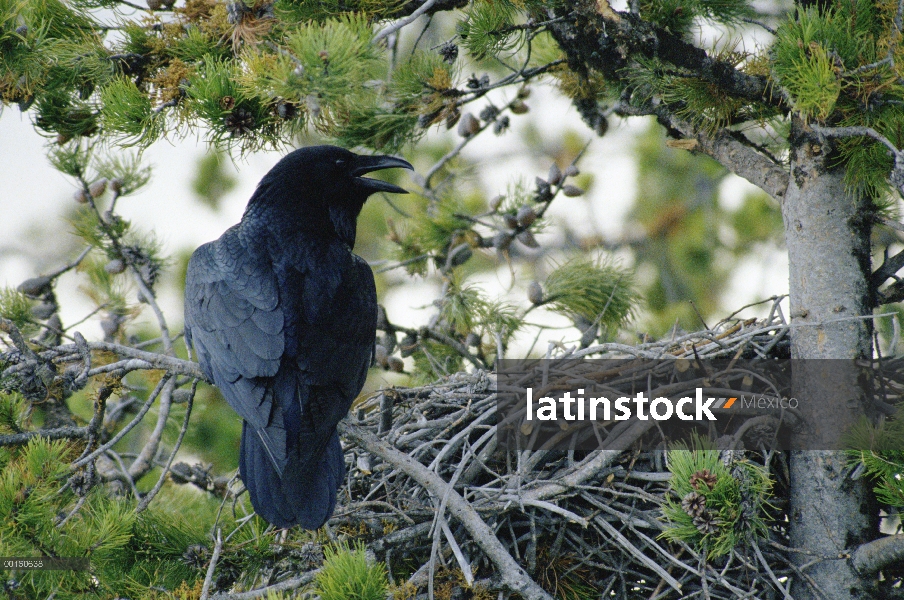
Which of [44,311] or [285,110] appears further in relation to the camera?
[44,311]

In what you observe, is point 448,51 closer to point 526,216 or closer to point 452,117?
point 452,117

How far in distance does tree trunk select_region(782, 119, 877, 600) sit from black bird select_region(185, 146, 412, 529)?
1.76m

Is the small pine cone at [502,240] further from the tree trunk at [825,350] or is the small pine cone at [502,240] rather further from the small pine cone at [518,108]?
the tree trunk at [825,350]

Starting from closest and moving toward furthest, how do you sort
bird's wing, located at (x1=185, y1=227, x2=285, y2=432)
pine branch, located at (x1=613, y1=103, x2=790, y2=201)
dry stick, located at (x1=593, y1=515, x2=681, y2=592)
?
dry stick, located at (x1=593, y1=515, x2=681, y2=592), bird's wing, located at (x1=185, y1=227, x2=285, y2=432), pine branch, located at (x1=613, y1=103, x2=790, y2=201)

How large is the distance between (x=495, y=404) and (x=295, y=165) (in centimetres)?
156

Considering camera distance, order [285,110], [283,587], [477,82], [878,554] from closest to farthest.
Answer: [283,587]
[878,554]
[285,110]
[477,82]

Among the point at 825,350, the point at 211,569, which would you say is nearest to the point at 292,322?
the point at 211,569

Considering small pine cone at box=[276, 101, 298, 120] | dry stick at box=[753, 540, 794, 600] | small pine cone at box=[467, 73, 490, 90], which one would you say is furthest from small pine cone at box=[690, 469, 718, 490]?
small pine cone at box=[467, 73, 490, 90]

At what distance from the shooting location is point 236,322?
3.33 m

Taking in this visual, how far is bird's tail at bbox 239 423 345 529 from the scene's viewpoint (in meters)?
2.92

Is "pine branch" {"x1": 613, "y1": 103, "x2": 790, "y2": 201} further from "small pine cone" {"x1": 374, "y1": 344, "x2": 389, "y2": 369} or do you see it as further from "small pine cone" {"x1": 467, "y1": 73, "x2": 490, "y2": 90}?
"small pine cone" {"x1": 374, "y1": 344, "x2": 389, "y2": 369}

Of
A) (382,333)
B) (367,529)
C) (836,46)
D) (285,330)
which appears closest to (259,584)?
(367,529)

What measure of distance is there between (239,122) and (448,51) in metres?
0.99

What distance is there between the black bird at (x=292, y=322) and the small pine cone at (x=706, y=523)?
126 cm
